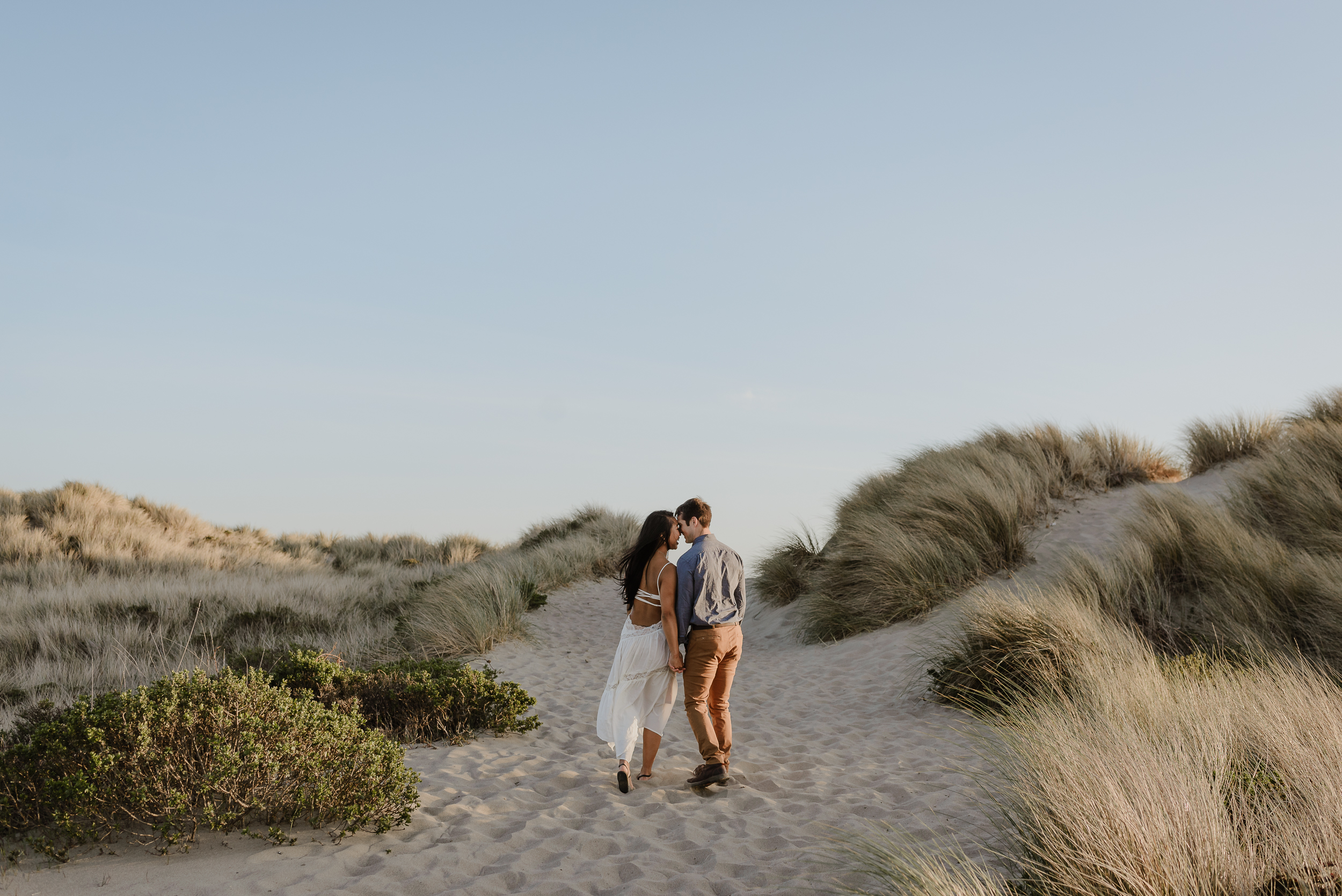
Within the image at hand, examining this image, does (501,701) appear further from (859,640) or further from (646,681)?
(859,640)

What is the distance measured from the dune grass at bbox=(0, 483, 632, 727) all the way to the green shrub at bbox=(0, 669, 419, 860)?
3.96ft

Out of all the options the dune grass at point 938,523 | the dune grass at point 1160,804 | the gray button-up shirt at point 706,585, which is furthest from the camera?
the dune grass at point 938,523

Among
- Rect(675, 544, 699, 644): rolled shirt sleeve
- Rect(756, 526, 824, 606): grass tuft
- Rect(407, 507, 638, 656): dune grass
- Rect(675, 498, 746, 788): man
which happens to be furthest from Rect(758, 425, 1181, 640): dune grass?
Rect(675, 544, 699, 644): rolled shirt sleeve

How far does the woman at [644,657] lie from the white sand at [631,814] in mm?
480

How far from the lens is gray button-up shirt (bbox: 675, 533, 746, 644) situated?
5.33 m

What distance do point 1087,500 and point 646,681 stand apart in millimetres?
10963

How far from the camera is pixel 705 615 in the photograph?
5.33 metres

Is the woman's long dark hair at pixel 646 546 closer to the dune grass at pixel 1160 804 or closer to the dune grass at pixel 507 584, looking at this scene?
the dune grass at pixel 1160 804

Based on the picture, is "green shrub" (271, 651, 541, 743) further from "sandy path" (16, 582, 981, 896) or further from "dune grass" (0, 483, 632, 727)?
"dune grass" (0, 483, 632, 727)

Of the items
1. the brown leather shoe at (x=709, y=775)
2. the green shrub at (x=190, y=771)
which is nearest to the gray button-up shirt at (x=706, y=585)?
the brown leather shoe at (x=709, y=775)

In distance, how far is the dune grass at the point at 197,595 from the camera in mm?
10000

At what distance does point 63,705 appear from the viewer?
8117 millimetres

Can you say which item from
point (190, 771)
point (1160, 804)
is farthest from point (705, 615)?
point (190, 771)

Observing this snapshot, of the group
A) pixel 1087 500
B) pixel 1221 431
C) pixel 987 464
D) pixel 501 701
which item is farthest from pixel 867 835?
pixel 1221 431
